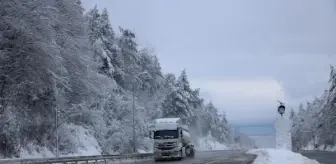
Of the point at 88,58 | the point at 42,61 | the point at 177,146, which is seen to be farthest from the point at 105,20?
the point at 42,61

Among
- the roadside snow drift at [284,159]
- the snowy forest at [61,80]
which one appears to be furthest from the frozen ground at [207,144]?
the roadside snow drift at [284,159]

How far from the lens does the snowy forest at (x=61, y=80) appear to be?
3175 centimetres

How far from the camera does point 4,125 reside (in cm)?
3556

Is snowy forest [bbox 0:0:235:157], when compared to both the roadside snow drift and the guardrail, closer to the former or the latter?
the guardrail

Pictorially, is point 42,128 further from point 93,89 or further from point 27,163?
point 27,163

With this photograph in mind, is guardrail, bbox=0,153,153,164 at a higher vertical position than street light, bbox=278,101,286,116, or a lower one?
lower

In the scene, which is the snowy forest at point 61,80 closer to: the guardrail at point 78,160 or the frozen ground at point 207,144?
the guardrail at point 78,160

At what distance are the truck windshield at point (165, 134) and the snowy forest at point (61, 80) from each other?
6479 millimetres

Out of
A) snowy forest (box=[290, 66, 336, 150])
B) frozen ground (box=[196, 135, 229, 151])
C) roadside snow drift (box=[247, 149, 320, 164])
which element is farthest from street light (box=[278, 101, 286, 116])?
frozen ground (box=[196, 135, 229, 151])

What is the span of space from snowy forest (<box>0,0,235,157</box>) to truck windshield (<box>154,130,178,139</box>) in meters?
6.48

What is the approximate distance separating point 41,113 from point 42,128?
3.08 meters

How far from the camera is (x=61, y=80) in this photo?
1361 inches

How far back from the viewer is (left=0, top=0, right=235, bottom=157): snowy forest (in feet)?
104

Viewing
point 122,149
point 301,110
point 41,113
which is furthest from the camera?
point 301,110
